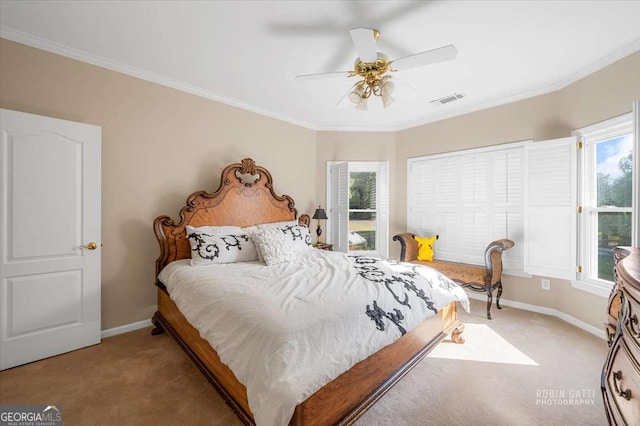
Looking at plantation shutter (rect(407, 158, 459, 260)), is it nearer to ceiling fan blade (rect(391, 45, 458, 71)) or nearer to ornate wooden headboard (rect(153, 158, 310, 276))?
ornate wooden headboard (rect(153, 158, 310, 276))

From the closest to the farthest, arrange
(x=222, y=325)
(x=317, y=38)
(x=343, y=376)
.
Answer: (x=343, y=376) < (x=222, y=325) < (x=317, y=38)

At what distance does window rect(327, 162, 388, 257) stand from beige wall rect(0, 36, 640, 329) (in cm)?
122

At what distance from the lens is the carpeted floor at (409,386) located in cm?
166

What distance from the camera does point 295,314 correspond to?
1450mm

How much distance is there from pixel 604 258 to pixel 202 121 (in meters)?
4.86

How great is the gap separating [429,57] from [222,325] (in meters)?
2.33

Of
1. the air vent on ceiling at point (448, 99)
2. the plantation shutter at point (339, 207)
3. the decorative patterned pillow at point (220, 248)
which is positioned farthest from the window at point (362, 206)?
the decorative patterned pillow at point (220, 248)

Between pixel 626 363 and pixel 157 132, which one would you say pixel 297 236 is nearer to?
pixel 157 132

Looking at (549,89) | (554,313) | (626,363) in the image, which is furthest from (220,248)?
(549,89)

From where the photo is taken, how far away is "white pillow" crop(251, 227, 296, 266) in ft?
9.00

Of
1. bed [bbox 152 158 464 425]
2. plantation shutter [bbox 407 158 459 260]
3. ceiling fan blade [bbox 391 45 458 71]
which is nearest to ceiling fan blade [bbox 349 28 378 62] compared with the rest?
ceiling fan blade [bbox 391 45 458 71]

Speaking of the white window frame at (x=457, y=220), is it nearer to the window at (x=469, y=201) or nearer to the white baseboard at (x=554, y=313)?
the window at (x=469, y=201)

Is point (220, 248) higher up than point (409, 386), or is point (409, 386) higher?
point (220, 248)

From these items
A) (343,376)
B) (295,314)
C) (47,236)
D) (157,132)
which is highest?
(157,132)
